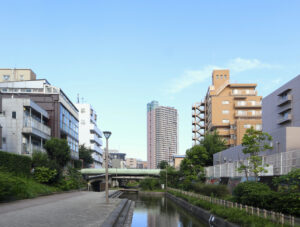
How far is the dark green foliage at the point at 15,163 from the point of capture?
1329 inches

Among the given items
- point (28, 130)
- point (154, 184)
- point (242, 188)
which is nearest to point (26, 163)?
point (28, 130)

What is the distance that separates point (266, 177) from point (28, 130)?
29906 millimetres

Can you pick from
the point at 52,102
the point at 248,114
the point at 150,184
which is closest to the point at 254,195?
the point at 52,102

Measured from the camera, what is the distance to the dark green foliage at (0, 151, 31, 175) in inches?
1329

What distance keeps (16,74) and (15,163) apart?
51.7m

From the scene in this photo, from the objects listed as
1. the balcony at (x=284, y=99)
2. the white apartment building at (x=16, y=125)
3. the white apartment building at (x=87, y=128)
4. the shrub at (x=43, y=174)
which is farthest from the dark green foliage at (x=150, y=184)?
the shrub at (x=43, y=174)

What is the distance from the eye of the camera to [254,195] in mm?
23969

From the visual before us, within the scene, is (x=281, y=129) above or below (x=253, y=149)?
above

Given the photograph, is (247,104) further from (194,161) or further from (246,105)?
(194,161)

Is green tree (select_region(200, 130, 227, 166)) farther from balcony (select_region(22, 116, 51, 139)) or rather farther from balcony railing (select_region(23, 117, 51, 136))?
balcony railing (select_region(23, 117, 51, 136))

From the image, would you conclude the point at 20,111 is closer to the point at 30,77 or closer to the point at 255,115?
the point at 30,77

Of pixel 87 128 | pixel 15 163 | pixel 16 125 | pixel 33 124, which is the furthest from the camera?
pixel 87 128

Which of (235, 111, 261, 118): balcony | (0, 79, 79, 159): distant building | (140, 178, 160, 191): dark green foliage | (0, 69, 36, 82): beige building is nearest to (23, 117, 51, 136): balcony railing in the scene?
(0, 79, 79, 159): distant building

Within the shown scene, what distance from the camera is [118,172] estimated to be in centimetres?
9769
